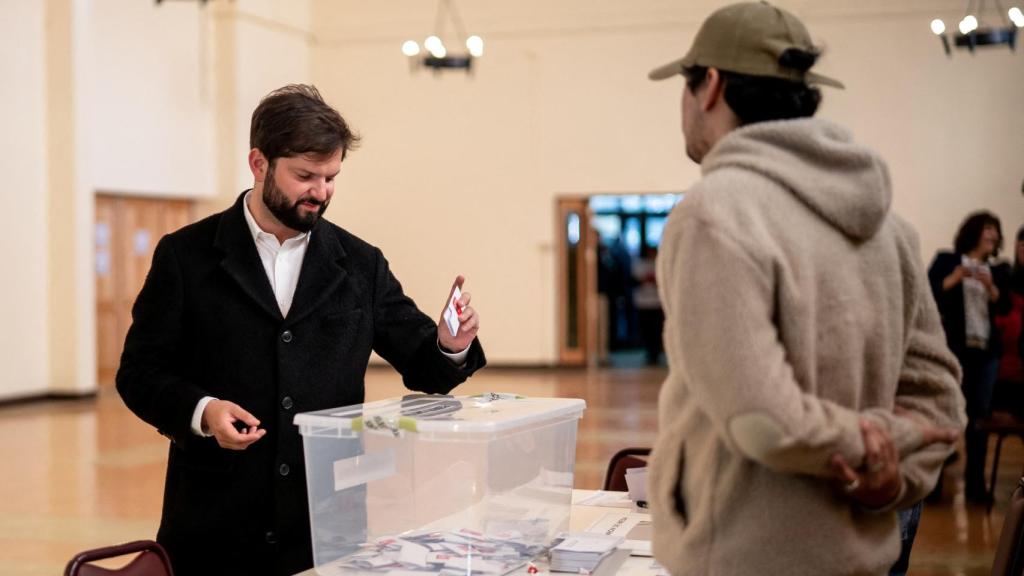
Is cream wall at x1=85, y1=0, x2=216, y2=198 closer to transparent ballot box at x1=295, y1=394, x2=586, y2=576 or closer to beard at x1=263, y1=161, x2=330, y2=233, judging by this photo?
beard at x1=263, y1=161, x2=330, y2=233

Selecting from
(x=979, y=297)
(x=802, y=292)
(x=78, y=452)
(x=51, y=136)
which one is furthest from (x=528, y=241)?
(x=802, y=292)

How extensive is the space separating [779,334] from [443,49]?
1422cm

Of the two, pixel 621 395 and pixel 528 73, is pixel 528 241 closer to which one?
pixel 528 73

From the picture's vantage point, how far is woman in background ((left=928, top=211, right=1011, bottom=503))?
7.42m

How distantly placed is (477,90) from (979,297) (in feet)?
34.0

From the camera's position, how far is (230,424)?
8.57 ft

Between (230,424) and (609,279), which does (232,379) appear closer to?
(230,424)

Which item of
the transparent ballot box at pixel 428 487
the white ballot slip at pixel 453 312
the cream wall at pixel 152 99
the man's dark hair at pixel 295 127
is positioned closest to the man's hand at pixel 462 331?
the white ballot slip at pixel 453 312

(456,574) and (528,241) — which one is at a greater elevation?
(528,241)

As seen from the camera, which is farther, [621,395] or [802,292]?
[621,395]

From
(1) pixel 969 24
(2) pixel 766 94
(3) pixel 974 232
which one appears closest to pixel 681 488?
(2) pixel 766 94

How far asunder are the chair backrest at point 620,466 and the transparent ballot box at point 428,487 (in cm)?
138

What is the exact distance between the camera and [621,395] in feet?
44.2

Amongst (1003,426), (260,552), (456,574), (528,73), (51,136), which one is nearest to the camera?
(456,574)
